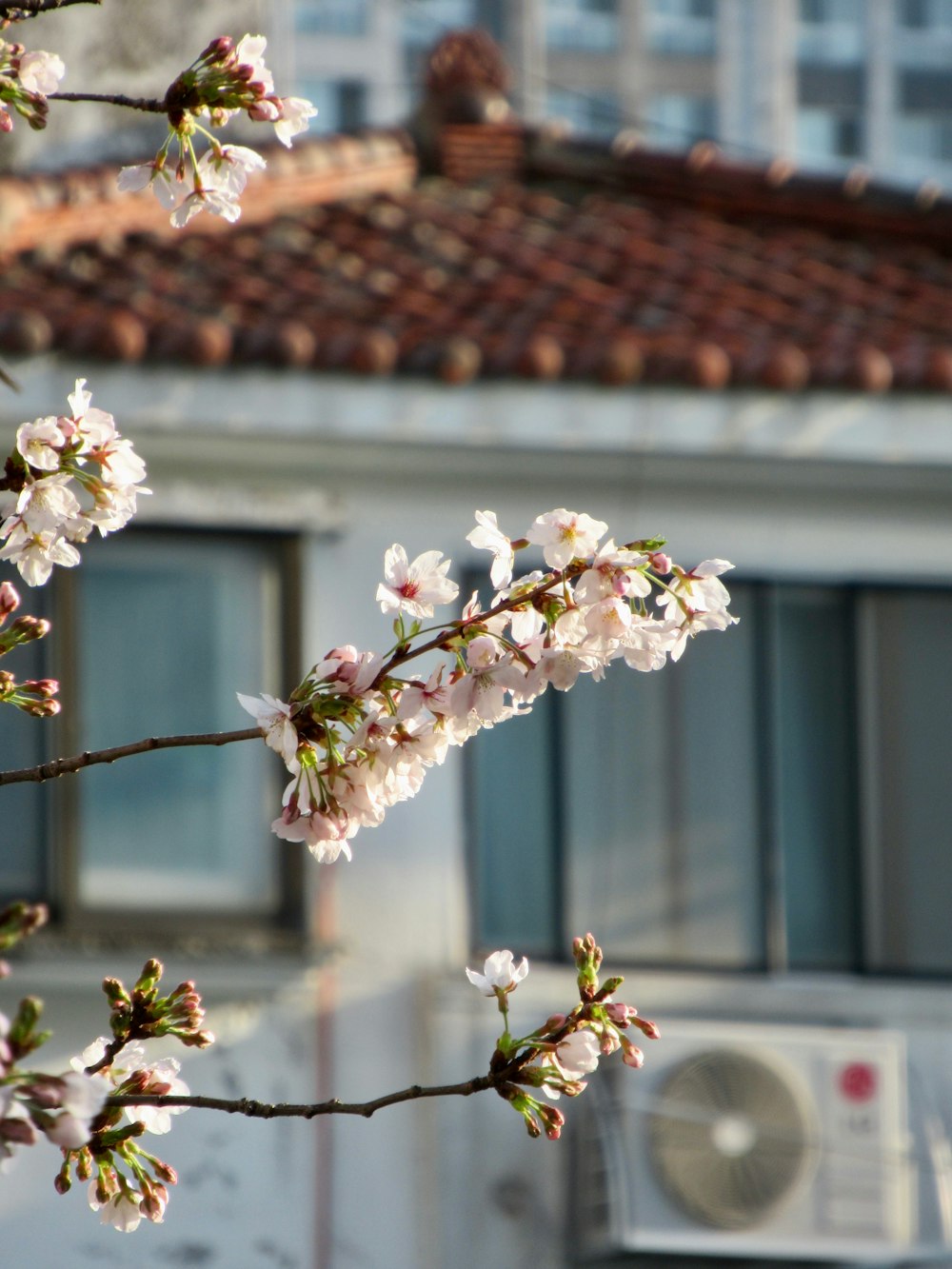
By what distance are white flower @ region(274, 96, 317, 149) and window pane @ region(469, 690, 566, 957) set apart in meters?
4.57

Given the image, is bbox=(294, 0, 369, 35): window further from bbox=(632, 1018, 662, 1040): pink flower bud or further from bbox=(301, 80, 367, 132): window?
bbox=(632, 1018, 662, 1040): pink flower bud

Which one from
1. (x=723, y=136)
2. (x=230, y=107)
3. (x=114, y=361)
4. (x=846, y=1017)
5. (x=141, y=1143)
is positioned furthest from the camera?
(x=723, y=136)

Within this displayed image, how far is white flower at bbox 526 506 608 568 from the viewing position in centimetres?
246

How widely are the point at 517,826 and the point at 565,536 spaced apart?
4.70 metres

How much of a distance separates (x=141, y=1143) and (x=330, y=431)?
89.6 inches

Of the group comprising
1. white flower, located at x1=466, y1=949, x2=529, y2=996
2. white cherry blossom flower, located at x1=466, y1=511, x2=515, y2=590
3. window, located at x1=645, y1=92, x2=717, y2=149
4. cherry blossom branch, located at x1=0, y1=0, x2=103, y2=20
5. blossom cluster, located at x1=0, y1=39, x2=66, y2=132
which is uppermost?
window, located at x1=645, y1=92, x2=717, y2=149

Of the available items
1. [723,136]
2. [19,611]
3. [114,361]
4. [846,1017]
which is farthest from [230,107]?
[723,136]

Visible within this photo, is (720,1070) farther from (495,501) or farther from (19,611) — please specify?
(19,611)

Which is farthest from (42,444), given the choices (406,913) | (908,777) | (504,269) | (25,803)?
(504,269)

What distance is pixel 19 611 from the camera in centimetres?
696

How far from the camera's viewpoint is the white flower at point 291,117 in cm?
259

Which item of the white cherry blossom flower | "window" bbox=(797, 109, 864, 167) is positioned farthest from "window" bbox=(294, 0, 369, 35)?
the white cherry blossom flower

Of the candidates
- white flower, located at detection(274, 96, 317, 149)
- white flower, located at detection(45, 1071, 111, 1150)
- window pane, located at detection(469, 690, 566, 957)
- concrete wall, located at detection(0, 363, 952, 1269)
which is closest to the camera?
white flower, located at detection(45, 1071, 111, 1150)

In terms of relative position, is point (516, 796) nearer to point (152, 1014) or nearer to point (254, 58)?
point (152, 1014)
